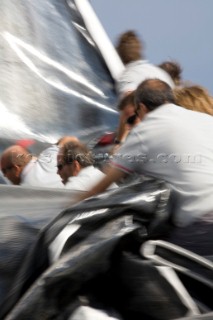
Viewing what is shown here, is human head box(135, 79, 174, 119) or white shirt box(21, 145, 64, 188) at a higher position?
human head box(135, 79, 174, 119)

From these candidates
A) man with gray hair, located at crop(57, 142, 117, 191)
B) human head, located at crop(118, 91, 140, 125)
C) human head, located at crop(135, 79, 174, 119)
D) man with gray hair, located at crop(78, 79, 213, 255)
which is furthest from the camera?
human head, located at crop(118, 91, 140, 125)

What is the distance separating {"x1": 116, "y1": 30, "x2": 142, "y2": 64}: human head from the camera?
23.6 ft

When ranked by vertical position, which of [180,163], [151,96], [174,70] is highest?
[151,96]

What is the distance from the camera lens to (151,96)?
457 cm

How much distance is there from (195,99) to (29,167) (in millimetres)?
1677

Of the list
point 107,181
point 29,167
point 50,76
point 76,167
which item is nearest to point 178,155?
point 107,181

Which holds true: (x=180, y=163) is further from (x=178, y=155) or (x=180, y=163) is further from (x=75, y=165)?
(x=75, y=165)

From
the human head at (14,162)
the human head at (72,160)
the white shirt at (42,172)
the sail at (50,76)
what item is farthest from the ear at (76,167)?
the sail at (50,76)

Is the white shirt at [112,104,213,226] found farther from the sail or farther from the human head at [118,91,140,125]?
the sail

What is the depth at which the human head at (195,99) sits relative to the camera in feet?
16.0

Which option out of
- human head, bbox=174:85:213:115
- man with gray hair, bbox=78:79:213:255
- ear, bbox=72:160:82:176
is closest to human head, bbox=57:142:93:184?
ear, bbox=72:160:82:176

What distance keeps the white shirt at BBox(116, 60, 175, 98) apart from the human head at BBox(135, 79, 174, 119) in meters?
2.38

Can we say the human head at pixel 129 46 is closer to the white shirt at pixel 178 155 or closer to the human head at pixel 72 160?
the human head at pixel 72 160

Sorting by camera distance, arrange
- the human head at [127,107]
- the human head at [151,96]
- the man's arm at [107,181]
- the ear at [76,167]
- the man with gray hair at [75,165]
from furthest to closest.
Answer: the human head at [127,107]
the ear at [76,167]
the man with gray hair at [75,165]
the human head at [151,96]
the man's arm at [107,181]
